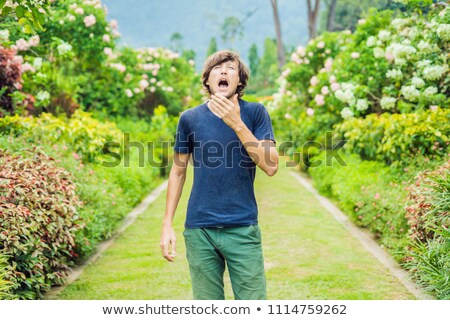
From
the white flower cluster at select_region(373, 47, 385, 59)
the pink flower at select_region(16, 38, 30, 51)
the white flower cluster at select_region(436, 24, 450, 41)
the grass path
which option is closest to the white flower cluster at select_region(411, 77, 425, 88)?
the white flower cluster at select_region(436, 24, 450, 41)

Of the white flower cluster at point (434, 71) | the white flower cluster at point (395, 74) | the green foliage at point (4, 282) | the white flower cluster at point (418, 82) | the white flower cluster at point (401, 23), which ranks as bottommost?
the green foliage at point (4, 282)

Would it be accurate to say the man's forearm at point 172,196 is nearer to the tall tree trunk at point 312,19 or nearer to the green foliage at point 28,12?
the green foliage at point 28,12

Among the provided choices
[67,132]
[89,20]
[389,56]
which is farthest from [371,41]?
[89,20]

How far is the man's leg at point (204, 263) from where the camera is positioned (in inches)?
118

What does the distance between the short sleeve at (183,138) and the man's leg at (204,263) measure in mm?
410

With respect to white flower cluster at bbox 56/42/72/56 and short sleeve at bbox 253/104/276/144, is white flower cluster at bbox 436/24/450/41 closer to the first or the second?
white flower cluster at bbox 56/42/72/56

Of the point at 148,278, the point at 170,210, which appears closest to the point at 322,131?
the point at 148,278

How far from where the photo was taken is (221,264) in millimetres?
3096

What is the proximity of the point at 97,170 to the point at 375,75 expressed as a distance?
16.3 feet

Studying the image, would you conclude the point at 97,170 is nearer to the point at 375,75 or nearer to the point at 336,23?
the point at 375,75

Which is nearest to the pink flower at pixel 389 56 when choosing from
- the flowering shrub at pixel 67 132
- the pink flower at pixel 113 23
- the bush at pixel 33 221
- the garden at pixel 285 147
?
the garden at pixel 285 147

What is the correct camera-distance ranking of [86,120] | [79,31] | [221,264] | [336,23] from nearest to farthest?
[221,264] < [86,120] < [79,31] < [336,23]

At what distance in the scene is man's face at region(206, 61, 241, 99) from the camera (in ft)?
10.1

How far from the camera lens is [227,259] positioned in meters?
3.03
